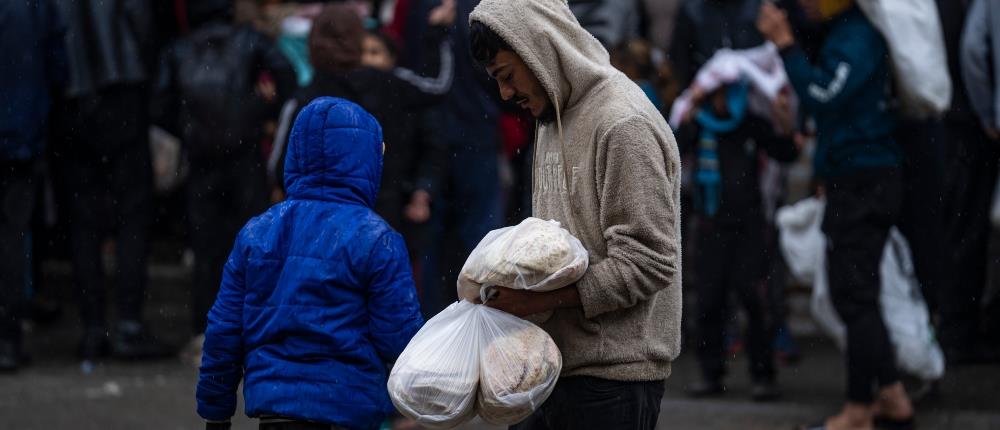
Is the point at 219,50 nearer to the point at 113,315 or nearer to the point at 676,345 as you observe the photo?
the point at 113,315

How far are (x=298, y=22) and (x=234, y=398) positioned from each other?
15.8 feet

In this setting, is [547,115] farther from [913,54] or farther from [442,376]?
[913,54]

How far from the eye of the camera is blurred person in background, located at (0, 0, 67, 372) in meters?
8.14

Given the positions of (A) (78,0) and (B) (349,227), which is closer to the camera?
(B) (349,227)

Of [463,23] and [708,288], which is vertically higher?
[463,23]

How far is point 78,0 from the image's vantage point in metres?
8.46

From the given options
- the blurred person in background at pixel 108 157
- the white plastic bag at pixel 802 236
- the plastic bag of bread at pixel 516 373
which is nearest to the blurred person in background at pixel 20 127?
the blurred person in background at pixel 108 157

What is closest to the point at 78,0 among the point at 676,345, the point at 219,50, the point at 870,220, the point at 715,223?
the point at 219,50

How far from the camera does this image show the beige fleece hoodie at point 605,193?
12.1 feet

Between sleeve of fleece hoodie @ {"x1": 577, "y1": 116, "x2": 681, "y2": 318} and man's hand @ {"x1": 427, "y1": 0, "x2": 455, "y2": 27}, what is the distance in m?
4.57

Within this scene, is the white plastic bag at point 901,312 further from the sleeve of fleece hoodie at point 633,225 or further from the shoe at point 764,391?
the sleeve of fleece hoodie at point 633,225

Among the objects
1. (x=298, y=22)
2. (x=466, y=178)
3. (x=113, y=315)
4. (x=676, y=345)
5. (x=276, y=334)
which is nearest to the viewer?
(x=676, y=345)

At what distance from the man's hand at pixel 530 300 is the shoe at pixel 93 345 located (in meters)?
5.58

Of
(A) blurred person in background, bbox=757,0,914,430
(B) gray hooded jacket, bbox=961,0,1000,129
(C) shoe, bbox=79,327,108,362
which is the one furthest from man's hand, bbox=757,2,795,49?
(C) shoe, bbox=79,327,108,362
